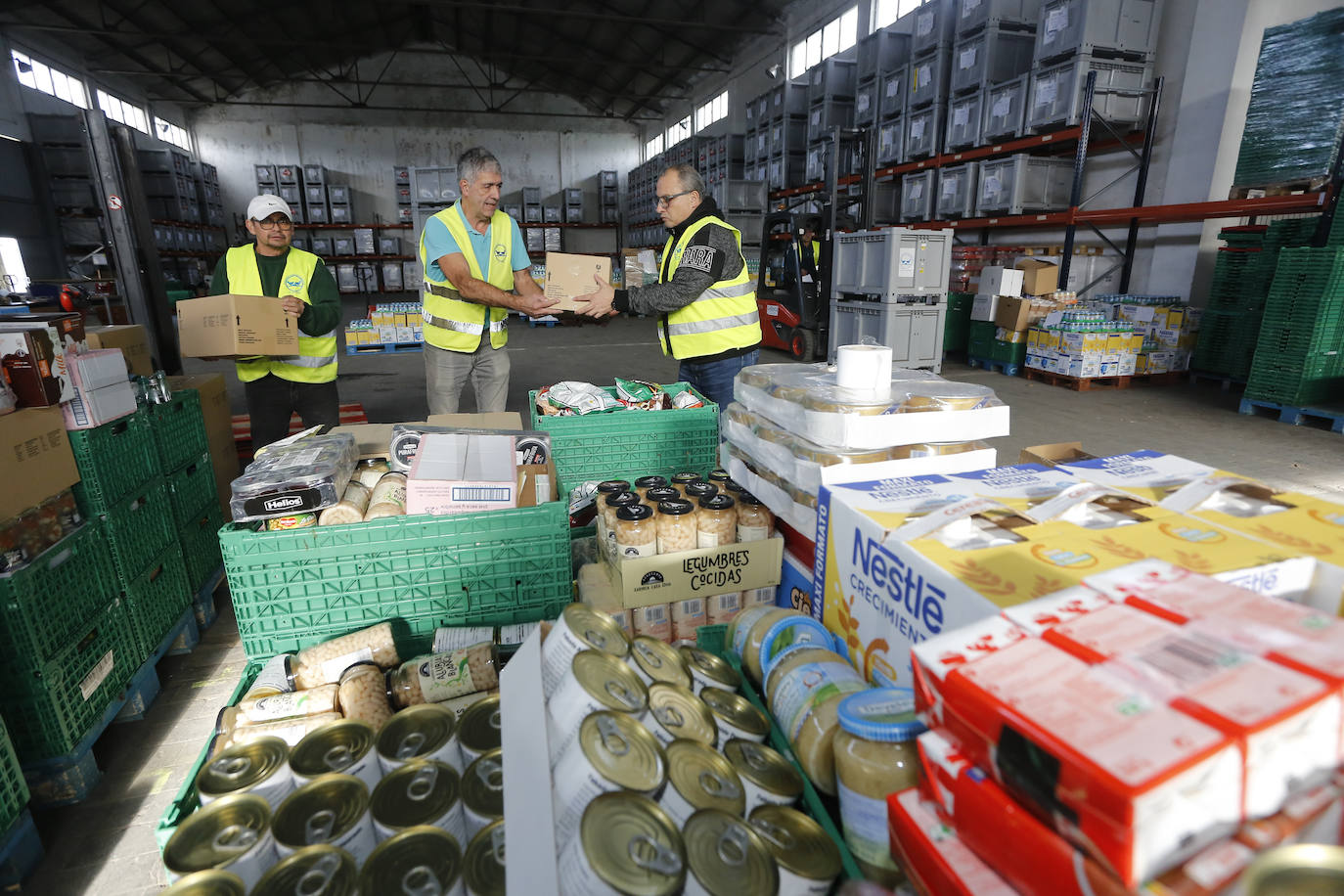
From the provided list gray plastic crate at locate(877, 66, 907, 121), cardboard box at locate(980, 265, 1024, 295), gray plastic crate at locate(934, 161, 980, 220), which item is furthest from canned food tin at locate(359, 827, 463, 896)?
gray plastic crate at locate(877, 66, 907, 121)

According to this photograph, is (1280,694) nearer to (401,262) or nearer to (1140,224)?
(1140,224)

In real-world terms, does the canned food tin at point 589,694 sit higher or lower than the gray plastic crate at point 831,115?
lower

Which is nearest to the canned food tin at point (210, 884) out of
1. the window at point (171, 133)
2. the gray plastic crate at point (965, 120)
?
the gray plastic crate at point (965, 120)

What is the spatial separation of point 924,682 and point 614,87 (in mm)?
25092

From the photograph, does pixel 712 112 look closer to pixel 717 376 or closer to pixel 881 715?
pixel 717 376

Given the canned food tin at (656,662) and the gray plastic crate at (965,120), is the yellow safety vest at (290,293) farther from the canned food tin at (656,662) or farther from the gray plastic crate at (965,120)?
the gray plastic crate at (965,120)

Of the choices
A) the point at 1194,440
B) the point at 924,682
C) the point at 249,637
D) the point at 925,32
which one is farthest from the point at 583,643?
the point at 925,32

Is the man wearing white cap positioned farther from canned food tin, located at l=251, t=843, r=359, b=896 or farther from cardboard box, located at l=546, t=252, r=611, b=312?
canned food tin, located at l=251, t=843, r=359, b=896

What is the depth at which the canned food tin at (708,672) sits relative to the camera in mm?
1458

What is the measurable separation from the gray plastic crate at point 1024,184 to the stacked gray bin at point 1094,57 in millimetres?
522

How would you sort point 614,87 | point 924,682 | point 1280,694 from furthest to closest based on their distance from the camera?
1. point 614,87
2. point 924,682
3. point 1280,694

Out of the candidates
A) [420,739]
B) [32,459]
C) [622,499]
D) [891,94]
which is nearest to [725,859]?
[420,739]

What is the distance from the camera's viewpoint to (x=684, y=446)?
350cm

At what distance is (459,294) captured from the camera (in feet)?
12.3
